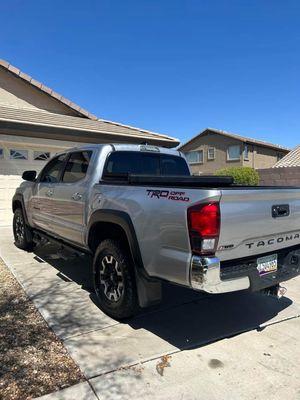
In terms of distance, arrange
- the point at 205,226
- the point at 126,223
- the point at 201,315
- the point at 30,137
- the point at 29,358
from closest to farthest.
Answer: the point at 205,226
the point at 29,358
the point at 126,223
the point at 201,315
the point at 30,137

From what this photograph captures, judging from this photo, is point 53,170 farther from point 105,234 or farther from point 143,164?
point 105,234

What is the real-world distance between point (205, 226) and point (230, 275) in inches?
21.7

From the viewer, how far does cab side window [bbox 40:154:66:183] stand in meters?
6.05

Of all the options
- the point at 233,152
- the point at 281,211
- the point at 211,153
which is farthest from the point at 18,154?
the point at 211,153

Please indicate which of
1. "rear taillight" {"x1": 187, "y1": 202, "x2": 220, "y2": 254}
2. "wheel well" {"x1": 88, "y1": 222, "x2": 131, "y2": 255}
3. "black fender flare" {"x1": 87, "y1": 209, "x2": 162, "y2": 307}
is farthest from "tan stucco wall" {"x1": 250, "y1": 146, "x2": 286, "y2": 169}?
"rear taillight" {"x1": 187, "y1": 202, "x2": 220, "y2": 254}

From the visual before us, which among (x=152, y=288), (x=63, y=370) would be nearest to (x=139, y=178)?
(x=152, y=288)

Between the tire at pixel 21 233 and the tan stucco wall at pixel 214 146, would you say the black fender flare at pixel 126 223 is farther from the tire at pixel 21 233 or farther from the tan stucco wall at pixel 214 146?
the tan stucco wall at pixel 214 146

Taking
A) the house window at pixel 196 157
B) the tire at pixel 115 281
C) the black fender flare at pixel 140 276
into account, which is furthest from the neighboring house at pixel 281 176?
the house window at pixel 196 157

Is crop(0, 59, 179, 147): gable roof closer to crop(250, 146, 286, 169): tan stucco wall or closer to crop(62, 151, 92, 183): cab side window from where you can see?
crop(62, 151, 92, 183): cab side window

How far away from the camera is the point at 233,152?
38938 millimetres

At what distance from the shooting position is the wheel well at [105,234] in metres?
4.26

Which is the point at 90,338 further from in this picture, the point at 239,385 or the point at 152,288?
the point at 239,385

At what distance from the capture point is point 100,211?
14.7ft

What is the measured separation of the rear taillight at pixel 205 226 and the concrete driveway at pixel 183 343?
1078 millimetres
